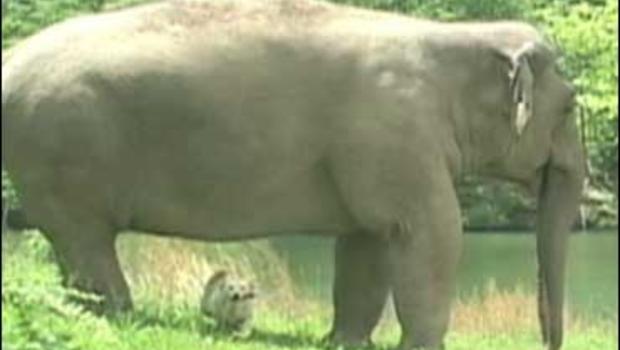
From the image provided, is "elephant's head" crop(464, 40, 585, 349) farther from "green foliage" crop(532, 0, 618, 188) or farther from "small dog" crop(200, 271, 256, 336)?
"green foliage" crop(532, 0, 618, 188)

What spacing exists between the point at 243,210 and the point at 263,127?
1.40 ft

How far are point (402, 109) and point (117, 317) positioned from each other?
1770 mm

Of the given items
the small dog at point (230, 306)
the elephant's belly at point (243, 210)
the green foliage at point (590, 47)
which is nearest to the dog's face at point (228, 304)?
the small dog at point (230, 306)

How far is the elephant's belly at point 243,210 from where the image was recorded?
9.34m

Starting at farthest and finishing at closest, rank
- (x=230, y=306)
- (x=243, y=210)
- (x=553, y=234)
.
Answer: (x=553, y=234) → (x=230, y=306) → (x=243, y=210)

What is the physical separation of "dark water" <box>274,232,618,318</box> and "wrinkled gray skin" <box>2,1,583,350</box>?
7.17m

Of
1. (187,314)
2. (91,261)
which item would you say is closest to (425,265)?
(187,314)

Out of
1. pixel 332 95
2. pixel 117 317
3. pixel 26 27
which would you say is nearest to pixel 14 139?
pixel 117 317

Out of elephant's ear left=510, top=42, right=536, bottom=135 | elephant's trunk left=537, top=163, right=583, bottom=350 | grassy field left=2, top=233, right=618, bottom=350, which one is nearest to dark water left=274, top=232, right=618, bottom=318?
grassy field left=2, top=233, right=618, bottom=350

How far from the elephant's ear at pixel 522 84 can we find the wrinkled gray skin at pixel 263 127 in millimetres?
10

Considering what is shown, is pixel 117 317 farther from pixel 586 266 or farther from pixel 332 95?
pixel 586 266

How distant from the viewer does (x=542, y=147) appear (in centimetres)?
1023

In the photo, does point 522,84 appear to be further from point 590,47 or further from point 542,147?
point 590,47

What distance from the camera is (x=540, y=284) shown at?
35.1 feet
